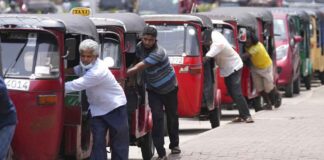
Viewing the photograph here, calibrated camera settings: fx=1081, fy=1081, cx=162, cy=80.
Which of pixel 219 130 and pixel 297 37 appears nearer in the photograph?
pixel 219 130

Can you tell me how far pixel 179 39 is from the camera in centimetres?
1755

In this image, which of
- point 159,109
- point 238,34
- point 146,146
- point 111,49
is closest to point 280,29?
point 238,34

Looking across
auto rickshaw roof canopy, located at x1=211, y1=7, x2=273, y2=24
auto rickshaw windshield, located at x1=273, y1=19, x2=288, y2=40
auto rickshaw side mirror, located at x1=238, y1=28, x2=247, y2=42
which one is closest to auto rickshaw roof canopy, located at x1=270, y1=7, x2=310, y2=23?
auto rickshaw windshield, located at x1=273, y1=19, x2=288, y2=40

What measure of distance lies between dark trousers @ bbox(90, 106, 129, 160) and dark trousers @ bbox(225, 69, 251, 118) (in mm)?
6611

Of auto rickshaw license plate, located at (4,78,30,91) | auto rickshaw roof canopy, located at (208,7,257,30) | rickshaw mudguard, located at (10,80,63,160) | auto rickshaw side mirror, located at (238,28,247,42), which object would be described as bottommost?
auto rickshaw side mirror, located at (238,28,247,42)

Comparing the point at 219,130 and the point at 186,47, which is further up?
the point at 186,47

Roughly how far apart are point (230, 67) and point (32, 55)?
706 cm

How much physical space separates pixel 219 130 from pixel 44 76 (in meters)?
6.00

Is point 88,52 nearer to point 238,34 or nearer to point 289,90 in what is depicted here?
point 238,34

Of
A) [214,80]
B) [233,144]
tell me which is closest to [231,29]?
[214,80]

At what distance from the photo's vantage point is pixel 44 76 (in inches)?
430

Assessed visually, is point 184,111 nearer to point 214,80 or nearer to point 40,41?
point 214,80

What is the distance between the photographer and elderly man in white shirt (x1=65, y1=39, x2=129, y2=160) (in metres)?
10.6

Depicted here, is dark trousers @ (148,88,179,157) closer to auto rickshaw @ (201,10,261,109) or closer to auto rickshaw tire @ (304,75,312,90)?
auto rickshaw @ (201,10,261,109)
